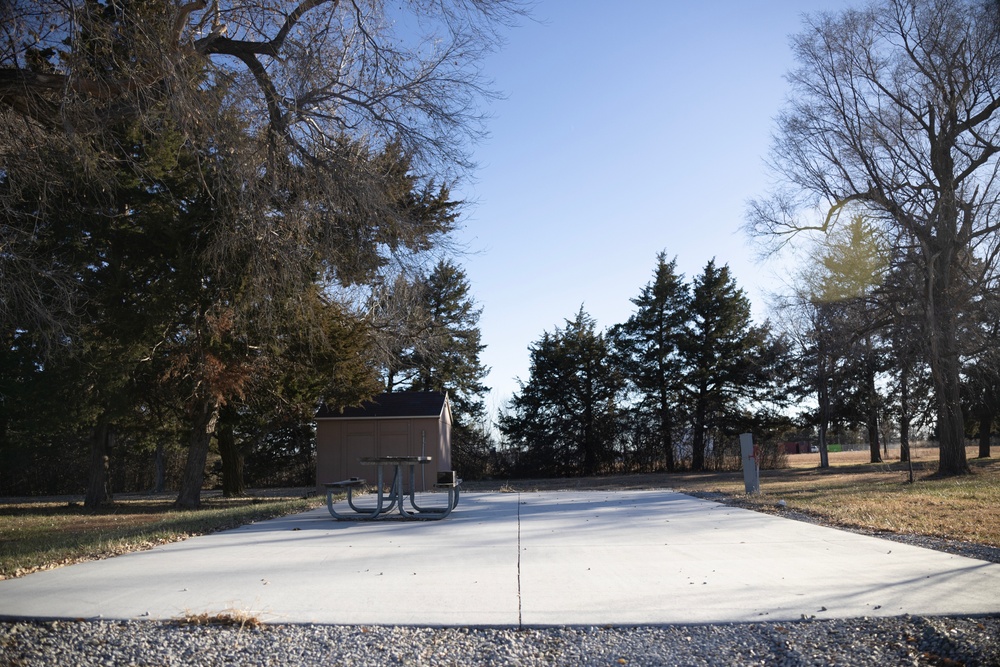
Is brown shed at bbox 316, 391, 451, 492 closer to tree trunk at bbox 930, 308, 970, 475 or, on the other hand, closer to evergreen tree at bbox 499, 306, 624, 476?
evergreen tree at bbox 499, 306, 624, 476

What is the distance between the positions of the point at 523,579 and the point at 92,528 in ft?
40.8

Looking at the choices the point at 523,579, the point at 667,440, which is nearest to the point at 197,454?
the point at 523,579

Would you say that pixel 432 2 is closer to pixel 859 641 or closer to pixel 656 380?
pixel 859 641

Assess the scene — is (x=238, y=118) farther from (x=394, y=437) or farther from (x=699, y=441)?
(x=699, y=441)

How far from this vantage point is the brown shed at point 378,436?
27.1 meters

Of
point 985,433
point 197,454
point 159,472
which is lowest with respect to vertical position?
point 159,472

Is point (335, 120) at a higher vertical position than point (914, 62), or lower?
lower

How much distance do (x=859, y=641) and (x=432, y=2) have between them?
701cm

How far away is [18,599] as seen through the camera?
5148mm

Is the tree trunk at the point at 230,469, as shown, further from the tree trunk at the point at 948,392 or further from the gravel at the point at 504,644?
the tree trunk at the point at 948,392

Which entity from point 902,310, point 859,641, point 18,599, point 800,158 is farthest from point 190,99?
point 902,310

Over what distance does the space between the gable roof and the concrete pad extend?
1812 cm

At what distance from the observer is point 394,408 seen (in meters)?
27.8

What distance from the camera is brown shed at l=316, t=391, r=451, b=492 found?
27125 mm
